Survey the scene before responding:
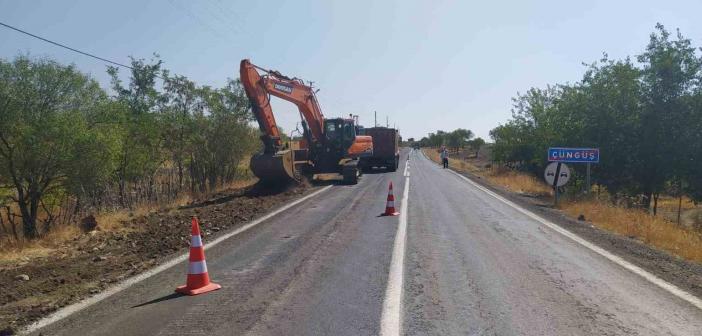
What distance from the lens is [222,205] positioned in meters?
15.2

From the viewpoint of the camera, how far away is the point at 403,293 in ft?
20.2

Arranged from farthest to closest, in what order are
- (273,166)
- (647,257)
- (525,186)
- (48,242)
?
1. (525,186)
2. (273,166)
3. (48,242)
4. (647,257)

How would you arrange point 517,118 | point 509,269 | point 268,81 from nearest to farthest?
point 509,269 < point 268,81 < point 517,118

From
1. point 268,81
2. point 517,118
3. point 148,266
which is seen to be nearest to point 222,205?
point 268,81

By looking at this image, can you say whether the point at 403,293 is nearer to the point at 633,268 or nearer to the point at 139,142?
the point at 633,268

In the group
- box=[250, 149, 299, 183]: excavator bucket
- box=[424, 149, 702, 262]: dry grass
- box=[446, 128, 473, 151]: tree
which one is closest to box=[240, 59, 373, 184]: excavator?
box=[250, 149, 299, 183]: excavator bucket

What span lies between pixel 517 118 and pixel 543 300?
33.4 m

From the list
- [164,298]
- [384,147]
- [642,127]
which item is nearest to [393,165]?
[384,147]

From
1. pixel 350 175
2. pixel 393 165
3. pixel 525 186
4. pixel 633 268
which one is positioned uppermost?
pixel 350 175

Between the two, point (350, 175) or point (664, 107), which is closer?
point (664, 107)

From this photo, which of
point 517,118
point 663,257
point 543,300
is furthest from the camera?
point 517,118

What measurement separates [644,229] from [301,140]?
1542 cm

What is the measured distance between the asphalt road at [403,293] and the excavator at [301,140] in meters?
8.46

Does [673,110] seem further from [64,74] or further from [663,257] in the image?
[64,74]
